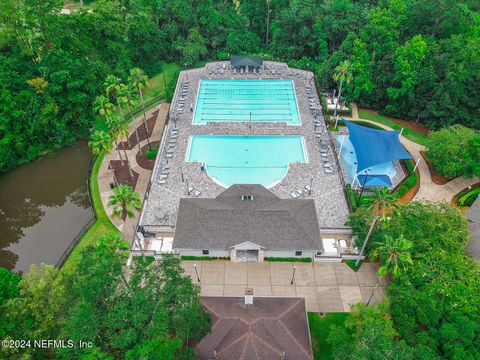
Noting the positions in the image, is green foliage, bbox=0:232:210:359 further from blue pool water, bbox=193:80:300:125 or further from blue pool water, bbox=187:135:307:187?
blue pool water, bbox=193:80:300:125

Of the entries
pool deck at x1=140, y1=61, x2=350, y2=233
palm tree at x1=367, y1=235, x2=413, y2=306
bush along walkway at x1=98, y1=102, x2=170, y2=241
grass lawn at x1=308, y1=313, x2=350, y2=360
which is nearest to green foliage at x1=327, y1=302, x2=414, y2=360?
grass lawn at x1=308, y1=313, x2=350, y2=360

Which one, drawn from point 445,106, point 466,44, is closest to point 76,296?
point 445,106

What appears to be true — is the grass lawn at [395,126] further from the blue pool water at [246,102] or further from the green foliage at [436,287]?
the green foliage at [436,287]

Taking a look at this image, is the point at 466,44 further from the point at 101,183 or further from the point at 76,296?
the point at 76,296

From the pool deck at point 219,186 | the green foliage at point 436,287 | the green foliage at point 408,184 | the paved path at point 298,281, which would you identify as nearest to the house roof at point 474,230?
the green foliage at point 436,287

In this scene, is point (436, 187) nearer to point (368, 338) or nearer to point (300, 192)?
point (300, 192)
